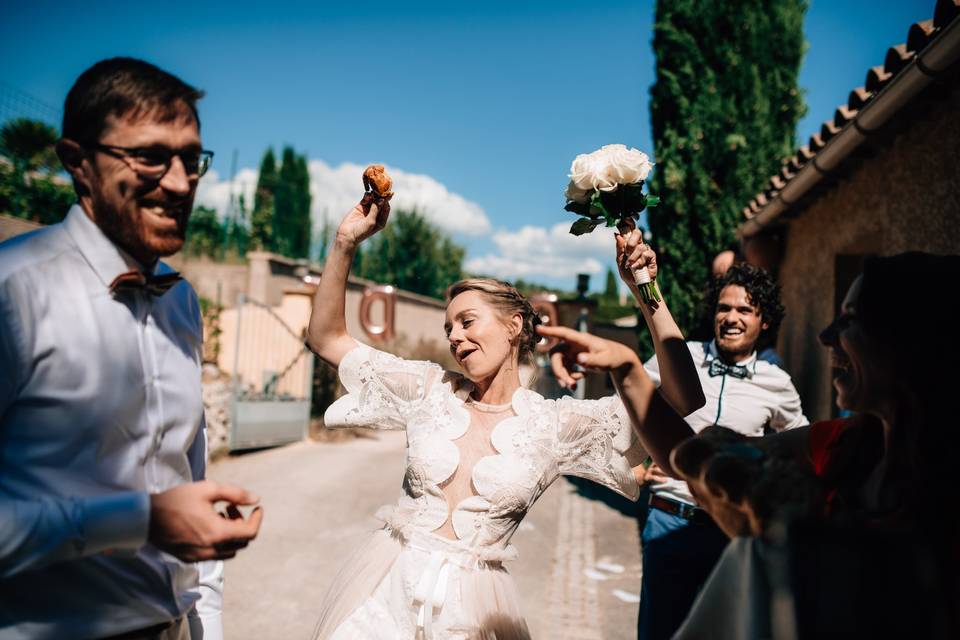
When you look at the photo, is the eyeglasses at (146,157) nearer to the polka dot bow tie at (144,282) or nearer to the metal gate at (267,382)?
the polka dot bow tie at (144,282)

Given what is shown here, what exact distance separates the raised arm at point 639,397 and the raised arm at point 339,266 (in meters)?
0.83

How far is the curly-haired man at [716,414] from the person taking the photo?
2793 mm

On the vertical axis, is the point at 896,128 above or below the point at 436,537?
above

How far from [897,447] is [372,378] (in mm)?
1732

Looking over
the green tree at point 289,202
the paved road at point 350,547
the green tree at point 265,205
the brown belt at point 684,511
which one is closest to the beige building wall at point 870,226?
the brown belt at point 684,511

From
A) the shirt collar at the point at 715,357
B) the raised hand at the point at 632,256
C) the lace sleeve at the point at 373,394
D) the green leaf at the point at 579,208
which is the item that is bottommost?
the lace sleeve at the point at 373,394

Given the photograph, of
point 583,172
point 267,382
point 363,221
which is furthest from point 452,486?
point 267,382

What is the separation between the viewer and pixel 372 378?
2.49m

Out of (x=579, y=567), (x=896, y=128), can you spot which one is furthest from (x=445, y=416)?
(x=579, y=567)

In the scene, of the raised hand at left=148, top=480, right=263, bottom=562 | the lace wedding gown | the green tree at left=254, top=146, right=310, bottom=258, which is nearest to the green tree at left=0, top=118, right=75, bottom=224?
the lace wedding gown

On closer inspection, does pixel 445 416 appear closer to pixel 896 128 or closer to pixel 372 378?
pixel 372 378

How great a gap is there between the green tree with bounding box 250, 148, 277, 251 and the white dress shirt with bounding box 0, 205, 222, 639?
20024 millimetres

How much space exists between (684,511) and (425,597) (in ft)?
4.44

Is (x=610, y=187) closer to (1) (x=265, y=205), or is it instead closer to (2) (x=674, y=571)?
(2) (x=674, y=571)
